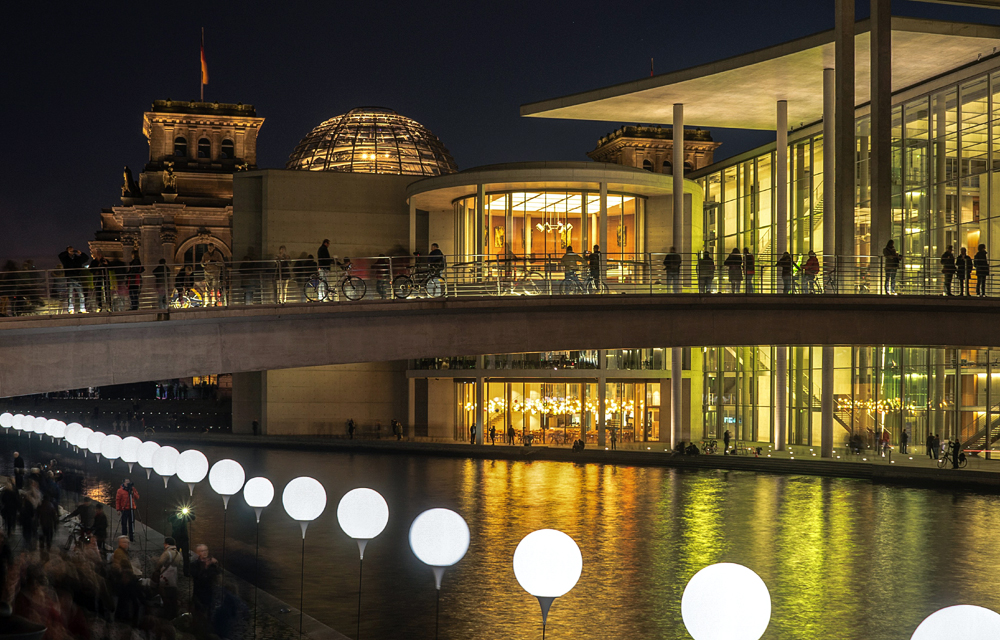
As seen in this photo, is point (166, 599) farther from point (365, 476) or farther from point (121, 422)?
point (121, 422)

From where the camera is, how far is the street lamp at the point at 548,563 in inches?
420

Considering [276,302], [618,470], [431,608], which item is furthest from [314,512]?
[618,470]

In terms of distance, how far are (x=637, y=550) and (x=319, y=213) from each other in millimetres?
39036

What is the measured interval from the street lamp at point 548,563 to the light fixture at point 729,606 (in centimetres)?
289

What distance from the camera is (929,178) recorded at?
42.8 m

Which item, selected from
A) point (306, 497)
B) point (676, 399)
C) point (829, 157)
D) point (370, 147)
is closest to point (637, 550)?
point (306, 497)

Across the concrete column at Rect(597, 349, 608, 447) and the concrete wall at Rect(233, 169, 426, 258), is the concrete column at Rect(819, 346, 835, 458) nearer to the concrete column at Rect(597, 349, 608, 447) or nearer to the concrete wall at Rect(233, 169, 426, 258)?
the concrete column at Rect(597, 349, 608, 447)

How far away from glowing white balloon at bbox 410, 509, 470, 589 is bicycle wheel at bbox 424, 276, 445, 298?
536 inches

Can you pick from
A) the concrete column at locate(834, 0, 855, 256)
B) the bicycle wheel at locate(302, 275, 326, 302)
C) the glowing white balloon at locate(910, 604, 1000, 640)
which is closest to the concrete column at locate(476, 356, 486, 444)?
the concrete column at locate(834, 0, 855, 256)

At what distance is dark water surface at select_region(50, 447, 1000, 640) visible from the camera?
15.8 metres

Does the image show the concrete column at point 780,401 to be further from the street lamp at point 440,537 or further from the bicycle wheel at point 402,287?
the street lamp at point 440,537

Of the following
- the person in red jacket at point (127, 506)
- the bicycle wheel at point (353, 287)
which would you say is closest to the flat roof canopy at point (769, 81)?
the bicycle wheel at point (353, 287)

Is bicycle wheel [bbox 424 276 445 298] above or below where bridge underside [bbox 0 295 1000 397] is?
above

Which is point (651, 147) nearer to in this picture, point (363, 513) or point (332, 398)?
point (332, 398)
